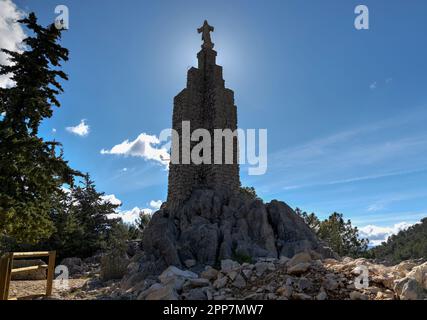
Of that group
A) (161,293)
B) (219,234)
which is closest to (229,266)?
(161,293)

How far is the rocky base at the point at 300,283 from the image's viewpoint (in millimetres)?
6246

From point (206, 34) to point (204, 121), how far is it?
793cm

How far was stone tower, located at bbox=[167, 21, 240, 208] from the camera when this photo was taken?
20.8m

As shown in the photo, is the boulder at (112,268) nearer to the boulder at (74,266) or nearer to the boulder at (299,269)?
the boulder at (74,266)

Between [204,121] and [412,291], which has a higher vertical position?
[204,121]

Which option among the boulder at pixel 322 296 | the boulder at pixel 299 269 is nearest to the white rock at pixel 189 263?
the boulder at pixel 299 269

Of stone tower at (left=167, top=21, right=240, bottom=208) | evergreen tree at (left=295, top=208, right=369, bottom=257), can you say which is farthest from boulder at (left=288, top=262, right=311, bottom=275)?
evergreen tree at (left=295, top=208, right=369, bottom=257)

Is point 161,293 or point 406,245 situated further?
point 406,245

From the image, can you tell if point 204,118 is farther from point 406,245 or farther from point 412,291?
point 406,245

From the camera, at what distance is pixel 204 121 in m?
22.7

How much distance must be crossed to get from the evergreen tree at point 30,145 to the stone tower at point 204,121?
10.4m

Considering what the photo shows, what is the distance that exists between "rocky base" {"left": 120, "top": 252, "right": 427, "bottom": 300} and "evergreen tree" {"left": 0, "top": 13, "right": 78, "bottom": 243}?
531cm

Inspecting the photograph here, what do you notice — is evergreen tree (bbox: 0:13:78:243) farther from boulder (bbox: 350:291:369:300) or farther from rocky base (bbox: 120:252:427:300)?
boulder (bbox: 350:291:369:300)
